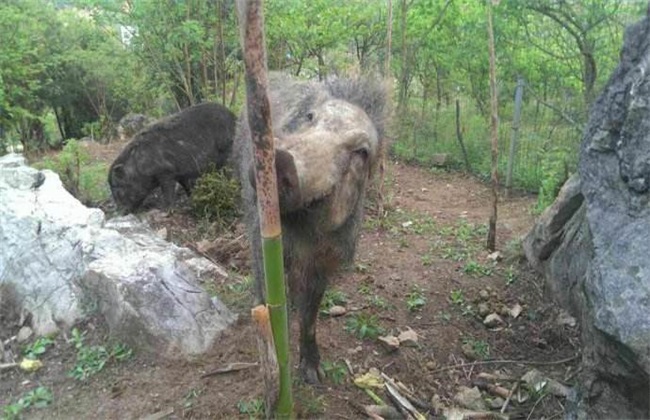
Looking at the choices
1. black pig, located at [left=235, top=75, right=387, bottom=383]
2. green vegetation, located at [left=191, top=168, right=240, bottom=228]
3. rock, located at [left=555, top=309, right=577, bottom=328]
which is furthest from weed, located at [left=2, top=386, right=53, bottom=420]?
rock, located at [left=555, top=309, right=577, bottom=328]

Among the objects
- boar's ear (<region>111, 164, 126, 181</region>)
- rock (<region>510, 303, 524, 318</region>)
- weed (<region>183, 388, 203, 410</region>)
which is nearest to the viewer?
weed (<region>183, 388, 203, 410</region>)

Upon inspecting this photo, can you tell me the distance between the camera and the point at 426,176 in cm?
1020

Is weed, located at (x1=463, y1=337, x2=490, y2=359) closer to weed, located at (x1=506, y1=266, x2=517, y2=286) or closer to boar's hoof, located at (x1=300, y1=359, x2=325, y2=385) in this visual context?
weed, located at (x1=506, y1=266, x2=517, y2=286)

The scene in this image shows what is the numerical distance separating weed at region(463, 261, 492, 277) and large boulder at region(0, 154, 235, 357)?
2.33 meters

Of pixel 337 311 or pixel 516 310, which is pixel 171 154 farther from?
pixel 516 310

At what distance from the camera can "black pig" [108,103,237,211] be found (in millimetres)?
6773

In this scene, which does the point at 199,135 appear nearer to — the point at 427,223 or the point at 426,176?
the point at 427,223

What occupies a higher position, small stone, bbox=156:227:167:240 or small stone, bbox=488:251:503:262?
small stone, bbox=156:227:167:240

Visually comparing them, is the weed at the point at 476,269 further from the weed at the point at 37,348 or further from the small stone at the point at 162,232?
the weed at the point at 37,348

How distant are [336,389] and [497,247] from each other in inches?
131

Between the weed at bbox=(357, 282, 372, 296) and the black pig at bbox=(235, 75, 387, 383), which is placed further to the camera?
the weed at bbox=(357, 282, 372, 296)

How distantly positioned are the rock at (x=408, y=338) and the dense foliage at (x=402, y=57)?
→ 4.79ft

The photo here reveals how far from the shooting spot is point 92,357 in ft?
11.4

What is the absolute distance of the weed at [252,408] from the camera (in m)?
2.95
